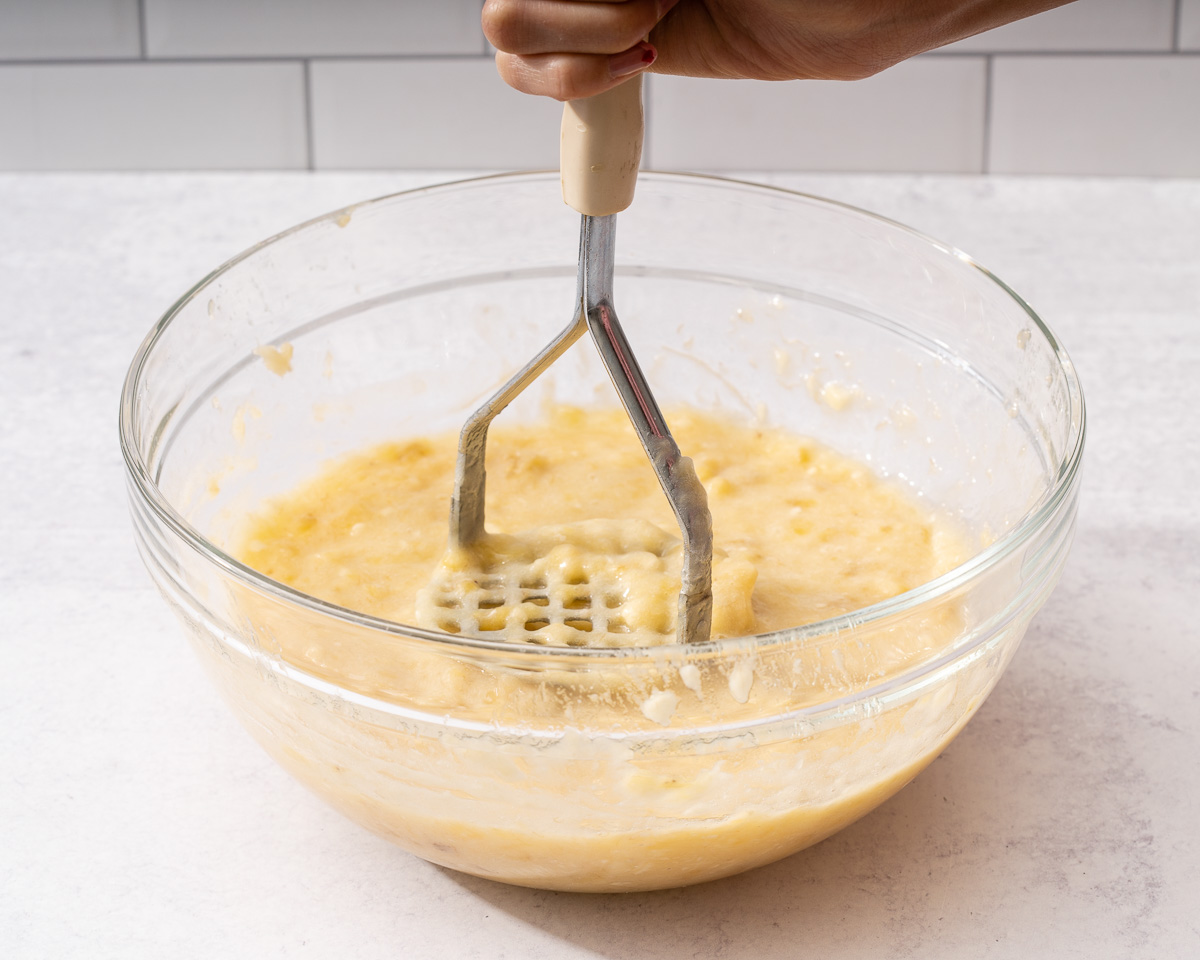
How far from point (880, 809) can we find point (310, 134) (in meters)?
1.31

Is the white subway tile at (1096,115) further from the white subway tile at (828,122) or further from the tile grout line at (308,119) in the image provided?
the tile grout line at (308,119)

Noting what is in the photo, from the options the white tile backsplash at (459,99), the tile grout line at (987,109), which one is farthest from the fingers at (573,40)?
the tile grout line at (987,109)

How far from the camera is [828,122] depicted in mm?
1747

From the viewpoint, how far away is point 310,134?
69.4 inches

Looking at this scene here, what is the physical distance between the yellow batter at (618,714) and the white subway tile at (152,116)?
97 cm

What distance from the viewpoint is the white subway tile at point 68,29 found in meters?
1.68

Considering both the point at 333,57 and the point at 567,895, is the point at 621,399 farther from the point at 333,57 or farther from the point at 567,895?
the point at 333,57

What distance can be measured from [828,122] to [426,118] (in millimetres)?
540

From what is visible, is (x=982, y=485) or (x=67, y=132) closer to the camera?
(x=982, y=485)

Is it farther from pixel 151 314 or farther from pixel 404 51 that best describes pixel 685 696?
pixel 404 51

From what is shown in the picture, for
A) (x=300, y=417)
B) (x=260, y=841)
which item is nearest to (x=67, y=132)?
(x=300, y=417)

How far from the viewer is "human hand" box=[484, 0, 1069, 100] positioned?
24.6 inches

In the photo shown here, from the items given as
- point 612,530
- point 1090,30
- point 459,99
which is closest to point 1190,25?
point 1090,30

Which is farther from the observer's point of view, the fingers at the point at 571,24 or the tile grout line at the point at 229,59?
the tile grout line at the point at 229,59
